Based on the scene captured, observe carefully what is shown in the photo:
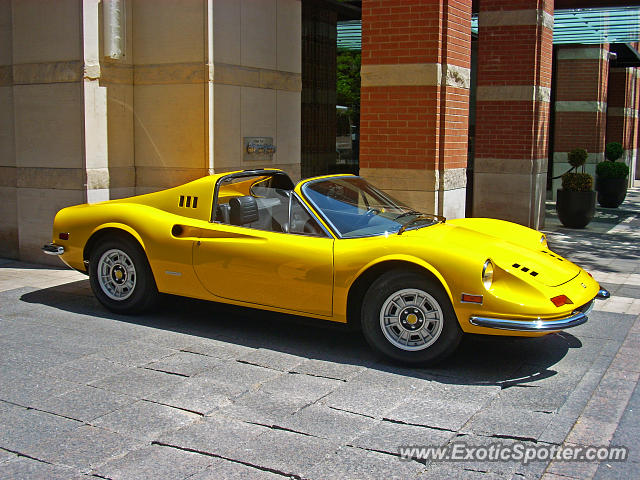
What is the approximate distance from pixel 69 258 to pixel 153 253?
109 cm

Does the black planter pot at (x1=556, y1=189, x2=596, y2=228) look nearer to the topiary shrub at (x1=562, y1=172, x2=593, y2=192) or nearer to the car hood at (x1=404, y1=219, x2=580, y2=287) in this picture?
the topiary shrub at (x1=562, y1=172, x2=593, y2=192)

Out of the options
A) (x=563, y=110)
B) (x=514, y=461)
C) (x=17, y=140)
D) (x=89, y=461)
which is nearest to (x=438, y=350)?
(x=514, y=461)

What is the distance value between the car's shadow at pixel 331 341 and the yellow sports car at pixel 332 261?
0.41 ft

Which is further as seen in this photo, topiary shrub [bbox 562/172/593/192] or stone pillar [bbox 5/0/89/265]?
topiary shrub [bbox 562/172/593/192]

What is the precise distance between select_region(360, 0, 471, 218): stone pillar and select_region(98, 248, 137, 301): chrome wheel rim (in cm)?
394

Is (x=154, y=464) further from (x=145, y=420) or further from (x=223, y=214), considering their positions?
(x=223, y=214)

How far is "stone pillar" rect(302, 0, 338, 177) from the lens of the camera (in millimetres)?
16562

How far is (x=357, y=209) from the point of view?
245 inches

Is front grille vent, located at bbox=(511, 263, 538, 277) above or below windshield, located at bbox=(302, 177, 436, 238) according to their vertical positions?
below

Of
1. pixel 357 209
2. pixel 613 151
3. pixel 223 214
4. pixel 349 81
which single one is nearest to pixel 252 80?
pixel 223 214

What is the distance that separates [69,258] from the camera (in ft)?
23.3

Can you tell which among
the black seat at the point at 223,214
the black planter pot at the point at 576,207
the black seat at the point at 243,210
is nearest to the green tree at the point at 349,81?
the black planter pot at the point at 576,207

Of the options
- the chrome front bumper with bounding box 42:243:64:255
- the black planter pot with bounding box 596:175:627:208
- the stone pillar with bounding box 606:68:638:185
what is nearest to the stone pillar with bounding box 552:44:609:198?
A: the black planter pot with bounding box 596:175:627:208

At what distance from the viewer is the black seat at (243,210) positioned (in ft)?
20.6
